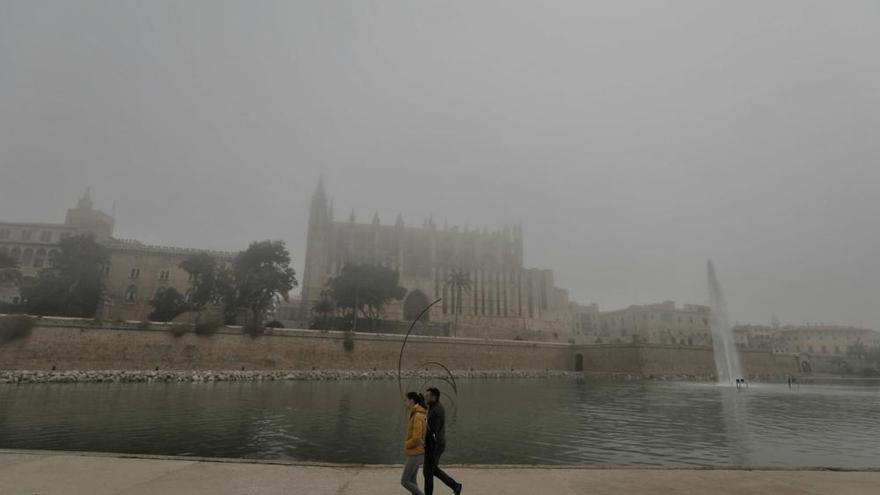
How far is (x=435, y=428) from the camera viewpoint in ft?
20.2

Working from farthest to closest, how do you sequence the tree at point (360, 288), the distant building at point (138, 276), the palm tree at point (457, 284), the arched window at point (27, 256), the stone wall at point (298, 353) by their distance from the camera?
the palm tree at point (457, 284)
the arched window at point (27, 256)
the distant building at point (138, 276)
the tree at point (360, 288)
the stone wall at point (298, 353)

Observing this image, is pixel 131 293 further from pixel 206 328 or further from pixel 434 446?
pixel 434 446

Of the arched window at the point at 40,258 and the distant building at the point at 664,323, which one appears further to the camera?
the distant building at the point at 664,323

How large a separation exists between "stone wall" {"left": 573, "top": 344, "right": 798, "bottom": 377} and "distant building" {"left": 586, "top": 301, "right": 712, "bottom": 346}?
19.0 meters

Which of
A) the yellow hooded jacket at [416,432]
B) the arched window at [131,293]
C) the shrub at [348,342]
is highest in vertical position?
the arched window at [131,293]

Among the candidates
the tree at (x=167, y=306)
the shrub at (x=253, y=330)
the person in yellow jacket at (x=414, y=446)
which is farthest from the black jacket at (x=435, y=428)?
the tree at (x=167, y=306)

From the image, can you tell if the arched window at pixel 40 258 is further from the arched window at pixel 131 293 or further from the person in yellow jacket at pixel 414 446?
the person in yellow jacket at pixel 414 446

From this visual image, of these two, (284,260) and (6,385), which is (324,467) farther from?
(284,260)

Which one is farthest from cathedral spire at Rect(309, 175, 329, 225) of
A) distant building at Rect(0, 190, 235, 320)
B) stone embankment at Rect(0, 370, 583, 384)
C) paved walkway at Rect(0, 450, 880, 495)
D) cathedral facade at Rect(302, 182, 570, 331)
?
paved walkway at Rect(0, 450, 880, 495)

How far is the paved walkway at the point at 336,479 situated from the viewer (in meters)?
6.25

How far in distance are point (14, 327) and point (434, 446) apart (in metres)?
39.6

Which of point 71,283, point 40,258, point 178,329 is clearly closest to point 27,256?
point 40,258

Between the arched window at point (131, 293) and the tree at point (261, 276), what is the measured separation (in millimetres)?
18972

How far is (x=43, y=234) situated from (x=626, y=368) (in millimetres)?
76437
